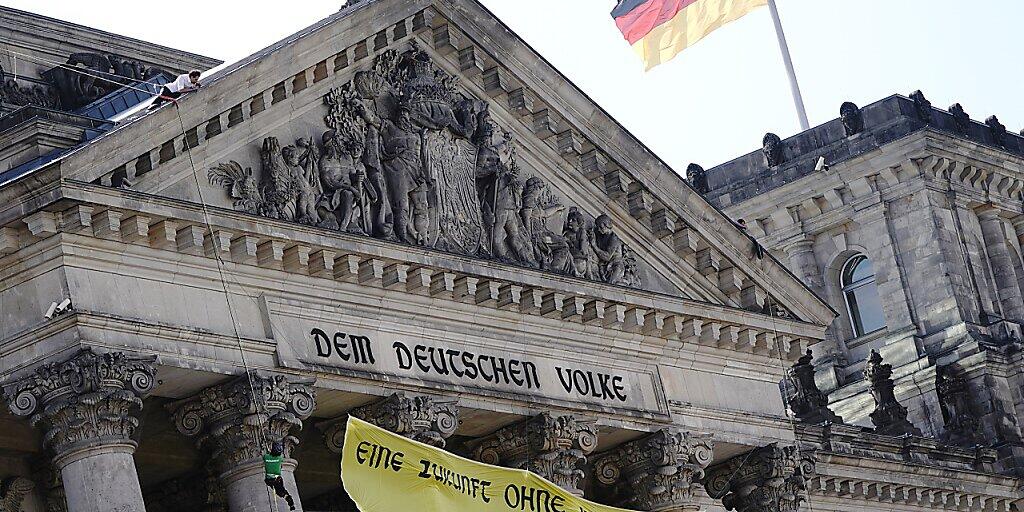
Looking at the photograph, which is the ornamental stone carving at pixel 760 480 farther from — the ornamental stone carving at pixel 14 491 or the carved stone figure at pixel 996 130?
the carved stone figure at pixel 996 130

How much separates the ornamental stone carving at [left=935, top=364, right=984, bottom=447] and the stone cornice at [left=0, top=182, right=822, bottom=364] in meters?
15.4

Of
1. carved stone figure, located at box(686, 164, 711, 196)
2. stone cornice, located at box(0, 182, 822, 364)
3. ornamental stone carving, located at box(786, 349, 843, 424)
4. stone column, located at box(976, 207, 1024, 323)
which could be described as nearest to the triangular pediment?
→ stone cornice, located at box(0, 182, 822, 364)

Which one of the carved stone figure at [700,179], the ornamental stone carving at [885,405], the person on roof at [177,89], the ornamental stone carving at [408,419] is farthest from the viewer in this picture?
the carved stone figure at [700,179]

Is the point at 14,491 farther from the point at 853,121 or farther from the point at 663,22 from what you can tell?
the point at 853,121

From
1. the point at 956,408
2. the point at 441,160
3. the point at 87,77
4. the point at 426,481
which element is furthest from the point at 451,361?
the point at 956,408

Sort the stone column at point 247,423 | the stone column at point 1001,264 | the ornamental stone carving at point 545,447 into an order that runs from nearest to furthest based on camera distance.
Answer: the stone column at point 247,423
the ornamental stone carving at point 545,447
the stone column at point 1001,264

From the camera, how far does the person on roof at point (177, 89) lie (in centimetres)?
3194

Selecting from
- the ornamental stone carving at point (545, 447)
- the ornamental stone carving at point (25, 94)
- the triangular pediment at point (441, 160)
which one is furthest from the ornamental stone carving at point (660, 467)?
the ornamental stone carving at point (25, 94)

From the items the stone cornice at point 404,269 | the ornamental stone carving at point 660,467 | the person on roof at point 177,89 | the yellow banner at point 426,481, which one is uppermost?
the person on roof at point 177,89

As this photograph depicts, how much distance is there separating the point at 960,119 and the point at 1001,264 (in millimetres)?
4036

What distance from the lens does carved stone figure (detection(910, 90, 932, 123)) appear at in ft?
204

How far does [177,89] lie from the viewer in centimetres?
3225

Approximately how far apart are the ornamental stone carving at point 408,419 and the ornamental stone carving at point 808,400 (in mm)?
19130

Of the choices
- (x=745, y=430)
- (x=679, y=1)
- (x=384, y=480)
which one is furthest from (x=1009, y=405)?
(x=384, y=480)
